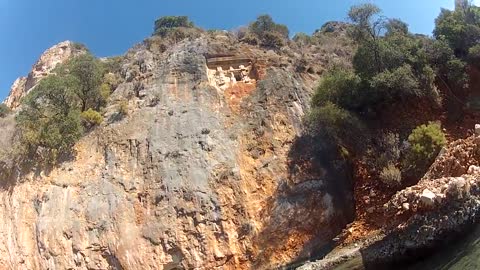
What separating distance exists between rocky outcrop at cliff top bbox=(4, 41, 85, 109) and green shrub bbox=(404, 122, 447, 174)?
34818mm

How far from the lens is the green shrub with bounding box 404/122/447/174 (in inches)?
747

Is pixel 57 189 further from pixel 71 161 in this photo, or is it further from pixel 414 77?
pixel 414 77

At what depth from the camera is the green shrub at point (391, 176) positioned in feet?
63.7

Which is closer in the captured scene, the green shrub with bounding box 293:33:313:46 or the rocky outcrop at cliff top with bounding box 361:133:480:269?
the rocky outcrop at cliff top with bounding box 361:133:480:269

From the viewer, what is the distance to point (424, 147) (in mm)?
19188

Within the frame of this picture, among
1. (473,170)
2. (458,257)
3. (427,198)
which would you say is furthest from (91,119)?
(458,257)

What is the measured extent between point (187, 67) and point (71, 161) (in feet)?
30.0

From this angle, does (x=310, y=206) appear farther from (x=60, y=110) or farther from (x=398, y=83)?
(x=60, y=110)

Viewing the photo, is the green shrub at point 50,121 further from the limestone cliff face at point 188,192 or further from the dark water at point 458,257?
the dark water at point 458,257

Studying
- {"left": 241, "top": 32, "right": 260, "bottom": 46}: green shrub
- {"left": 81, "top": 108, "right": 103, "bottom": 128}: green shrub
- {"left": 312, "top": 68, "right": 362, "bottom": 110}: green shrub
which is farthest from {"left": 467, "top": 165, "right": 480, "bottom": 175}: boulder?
{"left": 241, "top": 32, "right": 260, "bottom": 46}: green shrub

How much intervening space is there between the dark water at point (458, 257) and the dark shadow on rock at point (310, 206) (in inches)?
262

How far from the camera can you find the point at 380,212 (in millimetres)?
19125

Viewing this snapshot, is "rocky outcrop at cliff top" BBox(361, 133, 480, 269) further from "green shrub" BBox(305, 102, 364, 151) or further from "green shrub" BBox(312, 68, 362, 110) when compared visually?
"green shrub" BBox(312, 68, 362, 110)

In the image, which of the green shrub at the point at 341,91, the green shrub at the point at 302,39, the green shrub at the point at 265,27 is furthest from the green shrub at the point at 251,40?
the green shrub at the point at 341,91
